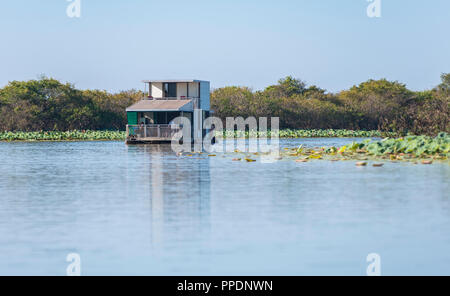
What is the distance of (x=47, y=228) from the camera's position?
11.9 m

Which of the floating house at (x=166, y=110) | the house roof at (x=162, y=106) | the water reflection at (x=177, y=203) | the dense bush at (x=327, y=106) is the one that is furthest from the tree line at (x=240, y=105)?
the water reflection at (x=177, y=203)

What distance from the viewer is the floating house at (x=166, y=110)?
47625mm

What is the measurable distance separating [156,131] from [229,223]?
35871mm

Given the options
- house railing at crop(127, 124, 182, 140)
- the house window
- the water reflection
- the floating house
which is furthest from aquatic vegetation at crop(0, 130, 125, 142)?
the water reflection

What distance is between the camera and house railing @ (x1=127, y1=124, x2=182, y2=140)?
156ft

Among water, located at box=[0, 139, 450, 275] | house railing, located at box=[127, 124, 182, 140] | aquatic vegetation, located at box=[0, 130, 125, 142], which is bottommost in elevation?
water, located at box=[0, 139, 450, 275]

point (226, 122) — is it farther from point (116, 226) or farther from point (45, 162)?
point (116, 226)

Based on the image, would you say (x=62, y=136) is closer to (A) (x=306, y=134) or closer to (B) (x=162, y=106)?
(B) (x=162, y=106)

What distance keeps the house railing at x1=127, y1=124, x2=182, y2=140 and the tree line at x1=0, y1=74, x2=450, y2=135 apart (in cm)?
1892

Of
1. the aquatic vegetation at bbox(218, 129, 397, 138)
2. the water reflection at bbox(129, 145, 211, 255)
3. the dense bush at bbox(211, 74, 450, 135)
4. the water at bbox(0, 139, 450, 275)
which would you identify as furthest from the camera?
the dense bush at bbox(211, 74, 450, 135)

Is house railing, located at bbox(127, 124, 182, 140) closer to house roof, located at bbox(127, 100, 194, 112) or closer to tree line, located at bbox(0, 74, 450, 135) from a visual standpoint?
house roof, located at bbox(127, 100, 194, 112)

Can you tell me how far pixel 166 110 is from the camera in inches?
1869

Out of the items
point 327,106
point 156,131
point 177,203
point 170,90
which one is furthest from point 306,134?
point 177,203

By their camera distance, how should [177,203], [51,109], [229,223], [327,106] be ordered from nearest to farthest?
[229,223] < [177,203] < [51,109] < [327,106]
